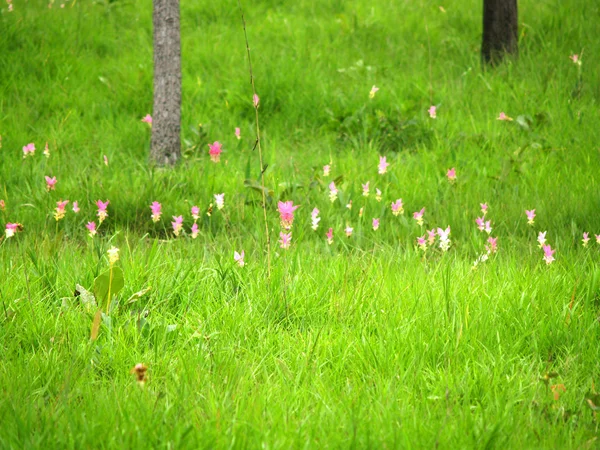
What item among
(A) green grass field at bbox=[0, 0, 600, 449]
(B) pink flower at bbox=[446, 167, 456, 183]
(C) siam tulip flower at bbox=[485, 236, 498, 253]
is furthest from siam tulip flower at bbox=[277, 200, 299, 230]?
(B) pink flower at bbox=[446, 167, 456, 183]

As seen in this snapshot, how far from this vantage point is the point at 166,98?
5.59 m

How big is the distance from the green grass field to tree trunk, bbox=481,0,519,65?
210mm

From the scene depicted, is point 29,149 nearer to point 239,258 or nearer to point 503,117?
point 239,258

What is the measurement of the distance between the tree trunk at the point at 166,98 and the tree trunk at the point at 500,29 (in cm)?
332

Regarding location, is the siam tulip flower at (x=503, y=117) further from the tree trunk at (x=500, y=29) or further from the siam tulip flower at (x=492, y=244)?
the siam tulip flower at (x=492, y=244)

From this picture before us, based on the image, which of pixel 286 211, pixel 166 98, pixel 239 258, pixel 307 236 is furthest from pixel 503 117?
pixel 239 258

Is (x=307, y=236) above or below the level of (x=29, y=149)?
below

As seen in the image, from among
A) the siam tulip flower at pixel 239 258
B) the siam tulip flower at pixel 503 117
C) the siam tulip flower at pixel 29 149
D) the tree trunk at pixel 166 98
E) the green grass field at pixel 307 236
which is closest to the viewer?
the green grass field at pixel 307 236

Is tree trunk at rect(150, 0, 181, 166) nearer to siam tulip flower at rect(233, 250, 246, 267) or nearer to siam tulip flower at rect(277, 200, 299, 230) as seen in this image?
Result: siam tulip flower at rect(233, 250, 246, 267)

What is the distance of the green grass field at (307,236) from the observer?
229cm

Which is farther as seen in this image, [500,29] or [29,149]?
[500,29]

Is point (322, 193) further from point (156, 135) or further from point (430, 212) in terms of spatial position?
point (156, 135)

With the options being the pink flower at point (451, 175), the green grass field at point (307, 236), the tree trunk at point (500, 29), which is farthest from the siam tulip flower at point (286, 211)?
the tree trunk at point (500, 29)

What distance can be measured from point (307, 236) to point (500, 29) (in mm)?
3960
